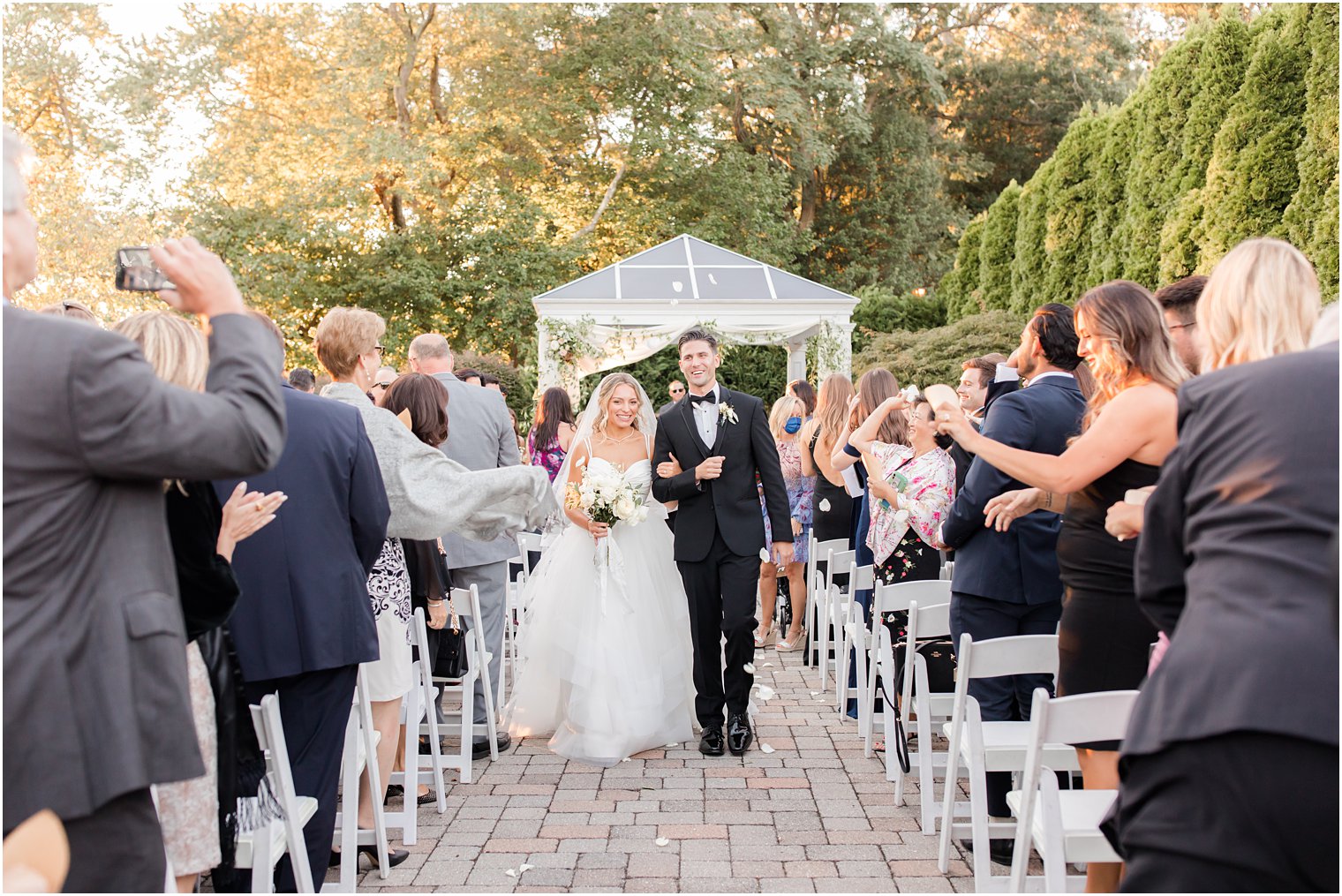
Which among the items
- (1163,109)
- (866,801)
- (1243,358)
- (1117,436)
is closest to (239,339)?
(1243,358)

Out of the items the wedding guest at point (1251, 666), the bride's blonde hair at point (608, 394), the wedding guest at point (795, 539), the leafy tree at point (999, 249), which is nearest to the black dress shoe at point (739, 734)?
the bride's blonde hair at point (608, 394)

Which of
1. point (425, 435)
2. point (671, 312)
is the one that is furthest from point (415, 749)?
point (671, 312)

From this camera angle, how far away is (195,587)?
8.04ft

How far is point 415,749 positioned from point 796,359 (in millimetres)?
12665

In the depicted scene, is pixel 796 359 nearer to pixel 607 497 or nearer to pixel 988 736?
pixel 607 497

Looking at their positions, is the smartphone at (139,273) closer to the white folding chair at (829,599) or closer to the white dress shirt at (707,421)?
the white dress shirt at (707,421)

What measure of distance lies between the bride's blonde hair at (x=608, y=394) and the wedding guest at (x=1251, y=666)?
427 cm

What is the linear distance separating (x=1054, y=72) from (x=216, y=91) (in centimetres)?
2095

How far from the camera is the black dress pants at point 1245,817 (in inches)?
71.0

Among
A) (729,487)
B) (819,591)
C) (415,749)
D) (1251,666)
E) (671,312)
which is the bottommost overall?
(415,749)

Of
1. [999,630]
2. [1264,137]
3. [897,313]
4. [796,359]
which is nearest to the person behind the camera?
[999,630]

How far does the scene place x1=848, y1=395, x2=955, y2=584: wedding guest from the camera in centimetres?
563

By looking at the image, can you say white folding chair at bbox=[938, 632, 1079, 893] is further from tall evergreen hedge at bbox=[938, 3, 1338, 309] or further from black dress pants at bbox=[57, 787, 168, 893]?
tall evergreen hedge at bbox=[938, 3, 1338, 309]

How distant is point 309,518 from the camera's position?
3443mm
